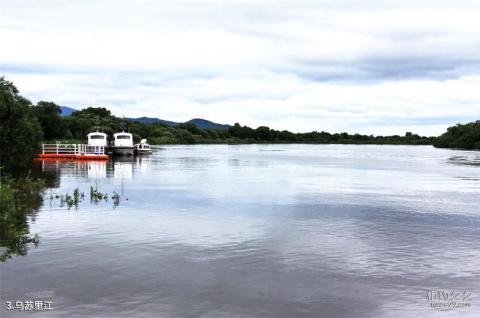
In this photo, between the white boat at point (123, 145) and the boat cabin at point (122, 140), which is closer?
the white boat at point (123, 145)

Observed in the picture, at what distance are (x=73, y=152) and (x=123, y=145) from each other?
12811 millimetres

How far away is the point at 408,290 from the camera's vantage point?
15.5m

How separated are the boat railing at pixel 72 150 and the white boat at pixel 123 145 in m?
8.15

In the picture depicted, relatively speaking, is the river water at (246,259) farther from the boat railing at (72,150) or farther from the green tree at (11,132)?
the boat railing at (72,150)

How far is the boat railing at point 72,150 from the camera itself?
8794 cm

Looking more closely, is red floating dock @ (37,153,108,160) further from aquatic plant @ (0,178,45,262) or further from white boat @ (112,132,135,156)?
aquatic plant @ (0,178,45,262)

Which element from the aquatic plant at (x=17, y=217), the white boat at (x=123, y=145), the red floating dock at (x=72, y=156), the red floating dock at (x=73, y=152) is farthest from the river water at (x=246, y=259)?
the white boat at (x=123, y=145)

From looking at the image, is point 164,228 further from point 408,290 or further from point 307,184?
point 307,184

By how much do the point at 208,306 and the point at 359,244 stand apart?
10.1 meters

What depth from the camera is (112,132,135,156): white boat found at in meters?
100

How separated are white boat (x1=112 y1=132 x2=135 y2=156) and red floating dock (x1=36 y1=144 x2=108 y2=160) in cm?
765

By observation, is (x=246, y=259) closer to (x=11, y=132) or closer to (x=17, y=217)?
(x=17, y=217)

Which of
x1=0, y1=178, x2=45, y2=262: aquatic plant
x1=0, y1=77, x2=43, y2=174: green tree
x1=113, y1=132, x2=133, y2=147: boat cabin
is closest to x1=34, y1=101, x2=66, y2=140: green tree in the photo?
x1=113, y1=132, x2=133, y2=147: boat cabin

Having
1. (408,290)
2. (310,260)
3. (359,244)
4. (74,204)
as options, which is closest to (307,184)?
(74,204)
